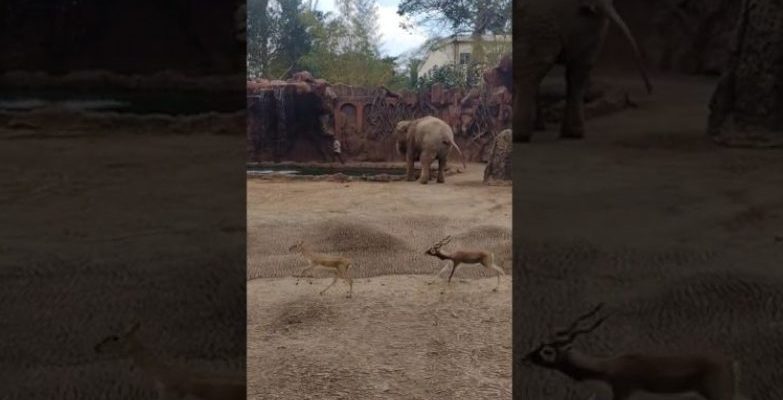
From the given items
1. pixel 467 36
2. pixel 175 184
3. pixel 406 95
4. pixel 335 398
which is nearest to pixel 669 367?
pixel 175 184

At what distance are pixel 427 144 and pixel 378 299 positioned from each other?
7.57 meters

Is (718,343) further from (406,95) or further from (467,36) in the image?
(406,95)

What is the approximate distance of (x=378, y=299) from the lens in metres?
12.9

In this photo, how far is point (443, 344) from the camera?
35.8 ft

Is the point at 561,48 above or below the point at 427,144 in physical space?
above

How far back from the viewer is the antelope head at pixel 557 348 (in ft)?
11.7

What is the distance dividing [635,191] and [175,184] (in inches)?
80.7

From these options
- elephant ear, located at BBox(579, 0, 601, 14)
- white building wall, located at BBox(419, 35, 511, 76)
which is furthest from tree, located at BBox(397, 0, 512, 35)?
elephant ear, located at BBox(579, 0, 601, 14)

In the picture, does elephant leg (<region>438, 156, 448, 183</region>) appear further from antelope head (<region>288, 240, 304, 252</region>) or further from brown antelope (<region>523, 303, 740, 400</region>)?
brown antelope (<region>523, 303, 740, 400</region>)

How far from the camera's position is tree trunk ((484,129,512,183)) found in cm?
1922

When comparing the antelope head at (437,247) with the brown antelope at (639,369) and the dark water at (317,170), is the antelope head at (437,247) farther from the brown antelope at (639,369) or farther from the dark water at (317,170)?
the brown antelope at (639,369)

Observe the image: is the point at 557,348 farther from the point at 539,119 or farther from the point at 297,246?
the point at 297,246

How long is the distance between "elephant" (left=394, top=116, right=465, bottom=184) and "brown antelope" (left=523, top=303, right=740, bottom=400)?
16.0m

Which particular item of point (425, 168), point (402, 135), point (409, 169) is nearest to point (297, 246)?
point (425, 168)
